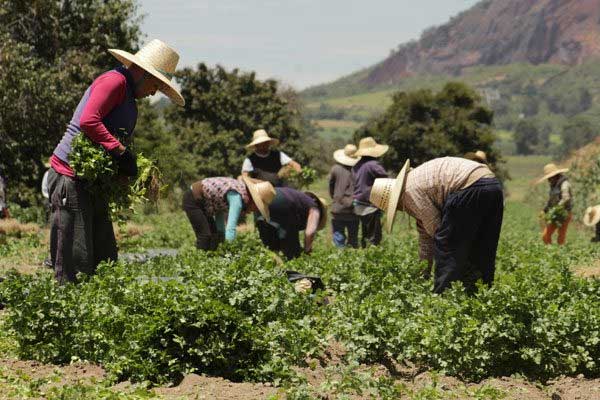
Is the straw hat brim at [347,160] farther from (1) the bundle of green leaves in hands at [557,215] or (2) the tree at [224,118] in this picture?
(2) the tree at [224,118]

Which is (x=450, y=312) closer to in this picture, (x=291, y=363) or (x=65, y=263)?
(x=291, y=363)

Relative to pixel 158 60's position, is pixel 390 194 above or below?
below

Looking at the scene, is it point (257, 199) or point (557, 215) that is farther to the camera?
point (557, 215)

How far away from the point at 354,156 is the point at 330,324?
801cm

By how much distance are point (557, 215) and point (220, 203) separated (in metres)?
8.47

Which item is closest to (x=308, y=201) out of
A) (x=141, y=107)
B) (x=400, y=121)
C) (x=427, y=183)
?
(x=427, y=183)

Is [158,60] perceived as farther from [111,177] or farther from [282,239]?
[282,239]

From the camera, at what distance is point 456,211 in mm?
7125

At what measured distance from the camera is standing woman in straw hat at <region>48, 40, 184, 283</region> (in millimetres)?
6742

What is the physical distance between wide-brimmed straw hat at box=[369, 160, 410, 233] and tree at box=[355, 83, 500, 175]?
122ft

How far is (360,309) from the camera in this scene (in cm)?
619

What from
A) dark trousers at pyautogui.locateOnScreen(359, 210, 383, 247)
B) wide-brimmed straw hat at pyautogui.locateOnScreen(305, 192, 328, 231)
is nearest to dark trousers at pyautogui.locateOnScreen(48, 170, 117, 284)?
wide-brimmed straw hat at pyautogui.locateOnScreen(305, 192, 328, 231)

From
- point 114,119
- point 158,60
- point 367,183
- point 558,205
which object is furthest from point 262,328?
point 558,205

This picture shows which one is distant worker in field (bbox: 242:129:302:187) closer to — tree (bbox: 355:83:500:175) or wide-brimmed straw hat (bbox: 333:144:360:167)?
wide-brimmed straw hat (bbox: 333:144:360:167)
